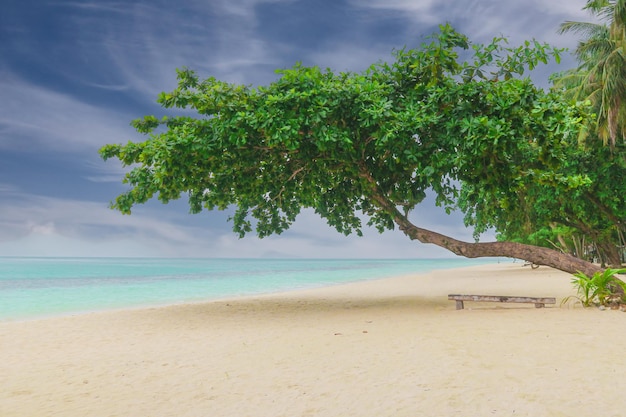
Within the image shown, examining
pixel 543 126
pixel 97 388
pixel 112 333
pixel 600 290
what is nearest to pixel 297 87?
pixel 543 126

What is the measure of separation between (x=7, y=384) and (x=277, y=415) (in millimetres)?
4210

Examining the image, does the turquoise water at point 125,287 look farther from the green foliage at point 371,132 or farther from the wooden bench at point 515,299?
the wooden bench at point 515,299

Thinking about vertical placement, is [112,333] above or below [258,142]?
below

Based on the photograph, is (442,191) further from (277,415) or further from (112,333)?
(277,415)

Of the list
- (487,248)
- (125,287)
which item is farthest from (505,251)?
(125,287)

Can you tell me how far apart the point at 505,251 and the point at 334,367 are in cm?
877

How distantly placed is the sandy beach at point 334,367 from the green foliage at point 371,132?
3.77 m

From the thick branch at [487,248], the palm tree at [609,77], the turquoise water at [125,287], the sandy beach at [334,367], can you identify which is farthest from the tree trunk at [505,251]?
the turquoise water at [125,287]

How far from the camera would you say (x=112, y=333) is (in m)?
10.4

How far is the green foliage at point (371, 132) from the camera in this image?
1082 cm

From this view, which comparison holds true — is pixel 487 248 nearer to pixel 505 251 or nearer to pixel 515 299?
pixel 505 251

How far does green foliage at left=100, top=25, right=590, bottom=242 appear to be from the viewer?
10820 mm

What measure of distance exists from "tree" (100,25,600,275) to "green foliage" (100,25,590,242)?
3cm

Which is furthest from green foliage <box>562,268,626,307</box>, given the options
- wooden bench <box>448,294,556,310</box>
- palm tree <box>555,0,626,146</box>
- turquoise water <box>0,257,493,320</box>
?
turquoise water <box>0,257,493,320</box>
